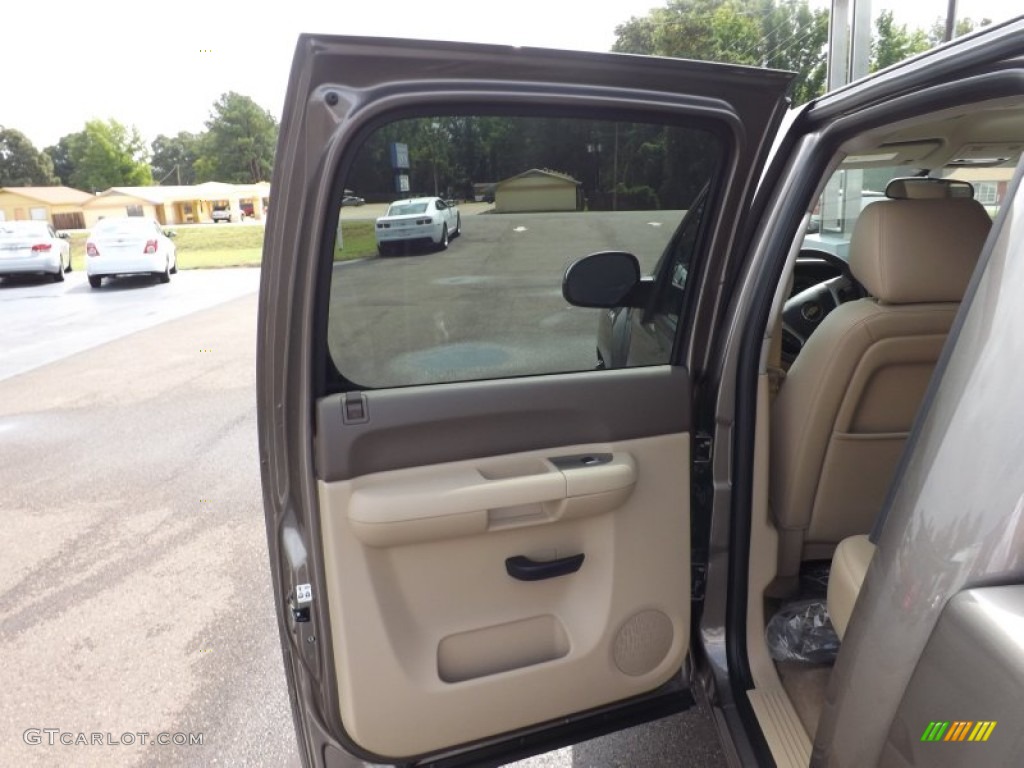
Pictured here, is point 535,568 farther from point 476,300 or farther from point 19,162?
point 19,162

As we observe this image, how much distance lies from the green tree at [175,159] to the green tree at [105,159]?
3.04m

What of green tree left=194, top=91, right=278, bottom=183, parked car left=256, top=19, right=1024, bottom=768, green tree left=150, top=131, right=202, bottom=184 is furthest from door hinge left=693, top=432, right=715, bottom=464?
green tree left=150, top=131, right=202, bottom=184

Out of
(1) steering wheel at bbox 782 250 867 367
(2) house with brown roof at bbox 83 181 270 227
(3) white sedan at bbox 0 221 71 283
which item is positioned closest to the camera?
(1) steering wheel at bbox 782 250 867 367

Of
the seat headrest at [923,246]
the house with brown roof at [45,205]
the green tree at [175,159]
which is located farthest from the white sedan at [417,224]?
the green tree at [175,159]

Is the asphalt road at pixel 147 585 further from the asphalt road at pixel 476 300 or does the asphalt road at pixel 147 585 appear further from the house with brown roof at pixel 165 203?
the house with brown roof at pixel 165 203

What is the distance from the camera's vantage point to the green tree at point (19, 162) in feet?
197

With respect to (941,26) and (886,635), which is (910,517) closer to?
(886,635)

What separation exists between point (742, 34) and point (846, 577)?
7.53 meters

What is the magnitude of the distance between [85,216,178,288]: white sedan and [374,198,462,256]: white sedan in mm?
16727

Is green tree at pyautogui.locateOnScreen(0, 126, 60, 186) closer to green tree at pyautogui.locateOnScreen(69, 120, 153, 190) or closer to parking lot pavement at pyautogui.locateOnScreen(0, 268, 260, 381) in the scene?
green tree at pyautogui.locateOnScreen(69, 120, 153, 190)

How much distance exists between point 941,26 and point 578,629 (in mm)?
2351

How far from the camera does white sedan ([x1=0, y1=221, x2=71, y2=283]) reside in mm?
17062

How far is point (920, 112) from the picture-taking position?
143 centimetres

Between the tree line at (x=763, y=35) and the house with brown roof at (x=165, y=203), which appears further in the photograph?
the house with brown roof at (x=165, y=203)
